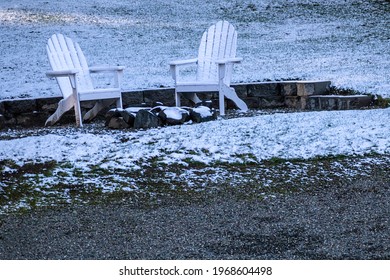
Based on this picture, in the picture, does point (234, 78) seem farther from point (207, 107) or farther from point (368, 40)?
point (368, 40)

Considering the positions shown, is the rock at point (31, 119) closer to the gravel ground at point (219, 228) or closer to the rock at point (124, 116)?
the rock at point (124, 116)

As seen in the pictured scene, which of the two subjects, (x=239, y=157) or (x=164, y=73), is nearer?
Answer: (x=239, y=157)

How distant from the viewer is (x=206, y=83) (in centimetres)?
702

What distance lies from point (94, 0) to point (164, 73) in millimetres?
6239

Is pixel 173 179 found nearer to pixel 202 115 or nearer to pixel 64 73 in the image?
pixel 202 115

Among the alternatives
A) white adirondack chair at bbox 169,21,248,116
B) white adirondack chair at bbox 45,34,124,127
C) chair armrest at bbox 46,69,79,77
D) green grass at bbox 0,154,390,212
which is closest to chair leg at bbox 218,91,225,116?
white adirondack chair at bbox 169,21,248,116

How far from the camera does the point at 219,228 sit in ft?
12.1

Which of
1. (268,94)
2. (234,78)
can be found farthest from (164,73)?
(268,94)

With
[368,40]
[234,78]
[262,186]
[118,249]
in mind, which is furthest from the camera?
[368,40]

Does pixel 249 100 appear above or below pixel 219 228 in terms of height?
below

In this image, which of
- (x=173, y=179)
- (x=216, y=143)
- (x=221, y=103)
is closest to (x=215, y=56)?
(x=221, y=103)

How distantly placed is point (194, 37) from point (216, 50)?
4.71m

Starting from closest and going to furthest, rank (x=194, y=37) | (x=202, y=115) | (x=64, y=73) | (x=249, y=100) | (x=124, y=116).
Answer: (x=124, y=116) → (x=202, y=115) → (x=64, y=73) → (x=249, y=100) → (x=194, y=37)
